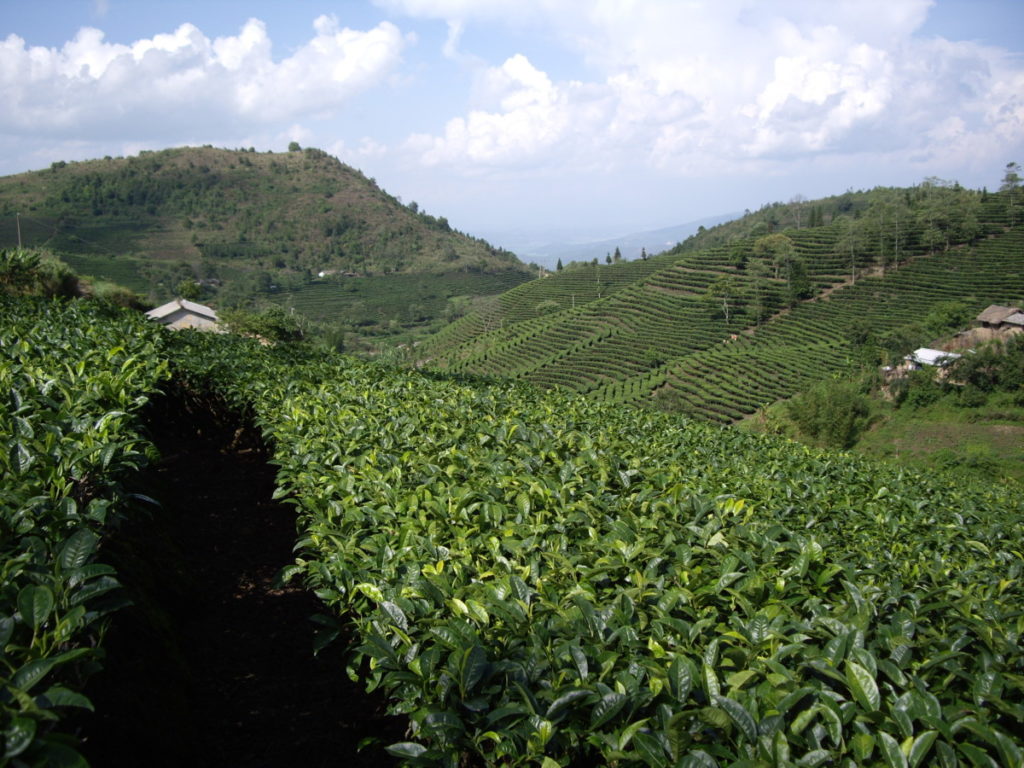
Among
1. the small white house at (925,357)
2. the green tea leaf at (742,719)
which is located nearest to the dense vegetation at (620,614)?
the green tea leaf at (742,719)

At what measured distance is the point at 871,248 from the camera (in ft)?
182

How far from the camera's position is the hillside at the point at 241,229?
74.6m

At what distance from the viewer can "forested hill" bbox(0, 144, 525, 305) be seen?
78.2 metres

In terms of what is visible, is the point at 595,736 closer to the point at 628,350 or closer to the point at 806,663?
the point at 806,663

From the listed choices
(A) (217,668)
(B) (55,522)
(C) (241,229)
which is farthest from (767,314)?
(C) (241,229)

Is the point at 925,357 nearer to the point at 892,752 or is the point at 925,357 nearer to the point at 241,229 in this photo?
the point at 892,752

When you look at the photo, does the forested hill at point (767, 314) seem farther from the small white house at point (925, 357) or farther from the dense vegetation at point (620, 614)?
the dense vegetation at point (620, 614)

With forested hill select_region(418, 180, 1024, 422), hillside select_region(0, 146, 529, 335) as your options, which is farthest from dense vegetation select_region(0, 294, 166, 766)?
hillside select_region(0, 146, 529, 335)

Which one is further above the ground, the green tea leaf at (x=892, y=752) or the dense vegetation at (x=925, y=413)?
the green tea leaf at (x=892, y=752)

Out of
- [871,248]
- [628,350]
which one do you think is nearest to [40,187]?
[628,350]

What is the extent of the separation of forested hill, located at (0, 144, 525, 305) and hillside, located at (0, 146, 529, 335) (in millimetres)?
211

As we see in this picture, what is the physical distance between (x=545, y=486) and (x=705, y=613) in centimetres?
97

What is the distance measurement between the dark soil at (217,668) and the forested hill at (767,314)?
118 ft

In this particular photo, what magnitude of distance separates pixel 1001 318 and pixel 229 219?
314ft
